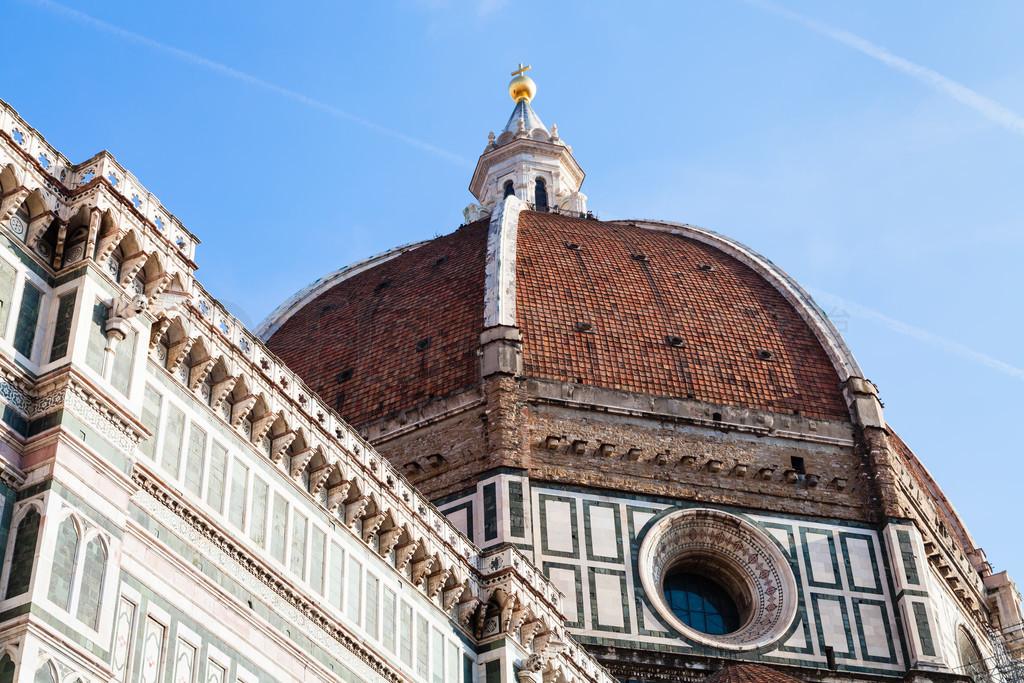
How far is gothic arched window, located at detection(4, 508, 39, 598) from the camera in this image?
13008 millimetres

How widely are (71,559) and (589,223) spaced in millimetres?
28664

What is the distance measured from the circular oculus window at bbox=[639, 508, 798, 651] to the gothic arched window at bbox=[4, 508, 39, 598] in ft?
57.8

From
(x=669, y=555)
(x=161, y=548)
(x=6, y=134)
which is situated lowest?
(x=161, y=548)

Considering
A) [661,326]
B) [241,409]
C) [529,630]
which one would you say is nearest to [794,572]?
[661,326]

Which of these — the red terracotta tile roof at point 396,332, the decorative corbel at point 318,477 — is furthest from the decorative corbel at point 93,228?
the red terracotta tile roof at point 396,332

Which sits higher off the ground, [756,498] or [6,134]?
[756,498]

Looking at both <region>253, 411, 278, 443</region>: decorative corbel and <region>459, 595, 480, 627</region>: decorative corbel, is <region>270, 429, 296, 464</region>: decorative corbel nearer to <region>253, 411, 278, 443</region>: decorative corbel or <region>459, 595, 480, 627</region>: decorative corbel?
<region>253, 411, 278, 443</region>: decorative corbel

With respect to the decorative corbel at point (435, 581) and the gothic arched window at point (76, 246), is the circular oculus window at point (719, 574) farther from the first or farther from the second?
the gothic arched window at point (76, 246)

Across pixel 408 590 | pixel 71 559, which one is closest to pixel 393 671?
pixel 408 590

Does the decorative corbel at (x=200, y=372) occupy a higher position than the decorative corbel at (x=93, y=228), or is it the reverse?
the decorative corbel at (x=93, y=228)

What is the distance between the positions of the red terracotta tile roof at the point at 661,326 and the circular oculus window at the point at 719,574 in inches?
130

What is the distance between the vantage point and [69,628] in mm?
13055

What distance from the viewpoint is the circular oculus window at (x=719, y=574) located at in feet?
98.9

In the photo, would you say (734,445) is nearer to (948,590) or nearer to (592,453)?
(592,453)
